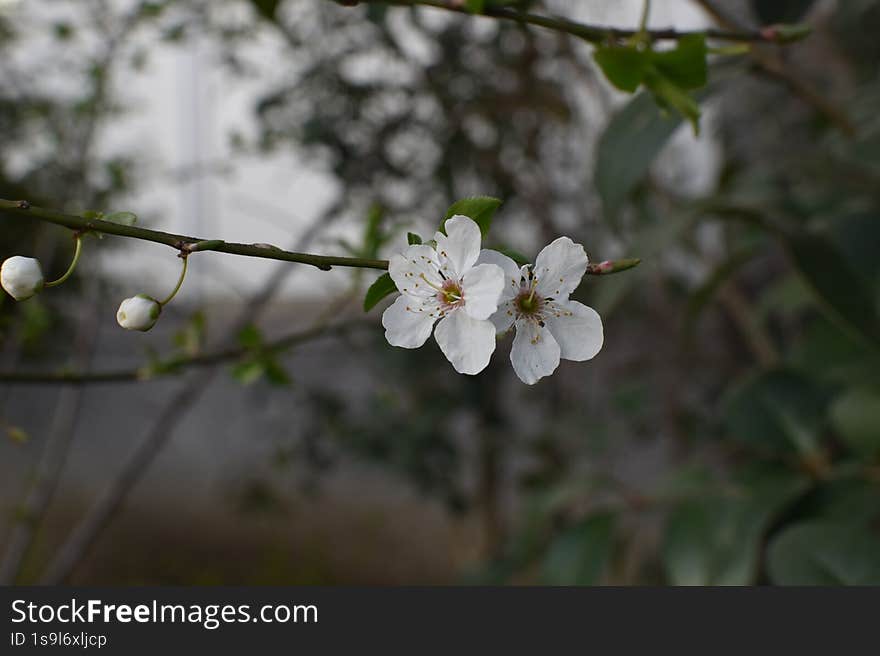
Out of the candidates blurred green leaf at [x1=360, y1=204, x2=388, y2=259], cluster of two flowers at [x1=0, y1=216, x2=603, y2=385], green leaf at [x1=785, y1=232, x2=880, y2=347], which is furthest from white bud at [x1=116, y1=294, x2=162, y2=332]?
green leaf at [x1=785, y1=232, x2=880, y2=347]

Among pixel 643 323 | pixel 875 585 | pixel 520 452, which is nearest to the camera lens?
pixel 875 585

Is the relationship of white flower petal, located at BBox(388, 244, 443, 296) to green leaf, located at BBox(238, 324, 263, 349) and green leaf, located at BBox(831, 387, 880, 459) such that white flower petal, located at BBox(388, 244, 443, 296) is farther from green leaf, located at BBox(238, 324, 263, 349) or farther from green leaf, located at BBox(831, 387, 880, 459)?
green leaf, located at BBox(831, 387, 880, 459)

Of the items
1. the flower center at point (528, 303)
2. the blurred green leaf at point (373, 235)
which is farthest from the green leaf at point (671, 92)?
the blurred green leaf at point (373, 235)

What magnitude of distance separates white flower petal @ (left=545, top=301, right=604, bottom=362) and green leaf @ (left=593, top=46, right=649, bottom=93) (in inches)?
3.9

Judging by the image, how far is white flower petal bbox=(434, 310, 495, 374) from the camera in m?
0.24

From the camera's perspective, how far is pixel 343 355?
5.21ft

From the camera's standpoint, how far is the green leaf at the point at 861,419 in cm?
61

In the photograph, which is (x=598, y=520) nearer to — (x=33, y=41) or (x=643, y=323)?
→ (x=643, y=323)

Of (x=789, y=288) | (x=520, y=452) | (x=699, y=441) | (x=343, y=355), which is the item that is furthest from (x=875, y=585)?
(x=343, y=355)

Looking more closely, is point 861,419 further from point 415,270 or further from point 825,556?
point 415,270

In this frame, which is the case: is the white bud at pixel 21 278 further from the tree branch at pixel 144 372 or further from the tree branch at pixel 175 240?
the tree branch at pixel 144 372

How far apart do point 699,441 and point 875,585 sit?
729mm

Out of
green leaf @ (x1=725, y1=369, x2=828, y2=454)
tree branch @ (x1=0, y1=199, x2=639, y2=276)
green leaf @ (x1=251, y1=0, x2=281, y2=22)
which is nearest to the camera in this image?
tree branch @ (x1=0, y1=199, x2=639, y2=276)

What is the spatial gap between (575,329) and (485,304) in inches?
1.5
